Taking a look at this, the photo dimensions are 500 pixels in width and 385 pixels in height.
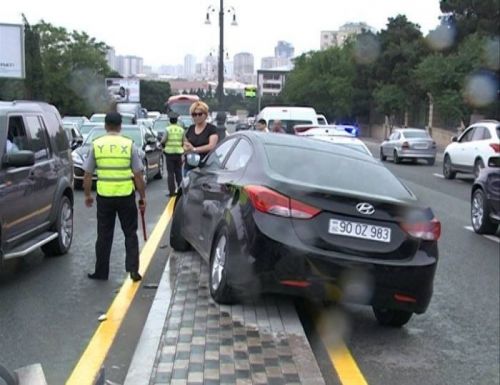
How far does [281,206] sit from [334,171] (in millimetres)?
821

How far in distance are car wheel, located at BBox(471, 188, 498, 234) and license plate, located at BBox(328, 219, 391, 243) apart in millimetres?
6411

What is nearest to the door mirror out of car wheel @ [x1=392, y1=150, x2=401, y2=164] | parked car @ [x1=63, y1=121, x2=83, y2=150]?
parked car @ [x1=63, y1=121, x2=83, y2=150]

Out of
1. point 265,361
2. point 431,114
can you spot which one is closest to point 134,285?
point 265,361

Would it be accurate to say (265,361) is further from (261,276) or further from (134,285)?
A: (134,285)

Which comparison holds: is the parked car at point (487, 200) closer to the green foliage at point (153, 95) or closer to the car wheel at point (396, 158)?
the car wheel at point (396, 158)

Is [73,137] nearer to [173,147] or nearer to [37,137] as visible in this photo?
[173,147]

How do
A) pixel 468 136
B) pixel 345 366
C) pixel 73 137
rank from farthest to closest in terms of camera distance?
pixel 468 136 → pixel 73 137 → pixel 345 366

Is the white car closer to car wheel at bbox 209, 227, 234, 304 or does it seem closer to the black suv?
the black suv

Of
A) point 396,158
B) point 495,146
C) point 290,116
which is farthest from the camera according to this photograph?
point 396,158

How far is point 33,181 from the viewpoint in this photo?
750 centimetres

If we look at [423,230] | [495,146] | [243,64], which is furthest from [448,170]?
[243,64]

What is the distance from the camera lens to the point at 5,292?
22.1 ft

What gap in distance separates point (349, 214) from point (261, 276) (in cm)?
80

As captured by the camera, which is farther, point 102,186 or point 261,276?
point 102,186
